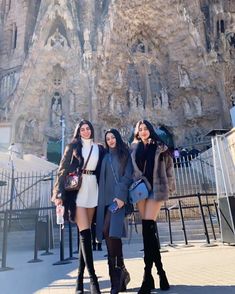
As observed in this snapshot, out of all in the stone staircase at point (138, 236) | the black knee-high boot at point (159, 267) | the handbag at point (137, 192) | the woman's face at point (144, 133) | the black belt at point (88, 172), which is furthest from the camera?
the stone staircase at point (138, 236)

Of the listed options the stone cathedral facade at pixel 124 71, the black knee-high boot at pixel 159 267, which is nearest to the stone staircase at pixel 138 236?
the black knee-high boot at pixel 159 267

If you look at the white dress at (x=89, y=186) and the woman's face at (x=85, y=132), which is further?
the woman's face at (x=85, y=132)

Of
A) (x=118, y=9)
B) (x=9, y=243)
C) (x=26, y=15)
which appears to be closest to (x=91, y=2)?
(x=118, y=9)

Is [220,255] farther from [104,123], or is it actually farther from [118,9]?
[118,9]

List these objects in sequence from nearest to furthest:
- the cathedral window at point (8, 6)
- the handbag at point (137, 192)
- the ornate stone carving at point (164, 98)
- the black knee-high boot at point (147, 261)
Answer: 1. the black knee-high boot at point (147, 261)
2. the handbag at point (137, 192)
3. the ornate stone carving at point (164, 98)
4. the cathedral window at point (8, 6)

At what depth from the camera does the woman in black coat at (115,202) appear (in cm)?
281

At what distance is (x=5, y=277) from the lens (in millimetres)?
4086

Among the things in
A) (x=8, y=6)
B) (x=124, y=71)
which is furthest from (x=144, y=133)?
(x=8, y=6)

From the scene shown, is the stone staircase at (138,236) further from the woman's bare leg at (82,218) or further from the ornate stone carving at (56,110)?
the ornate stone carving at (56,110)

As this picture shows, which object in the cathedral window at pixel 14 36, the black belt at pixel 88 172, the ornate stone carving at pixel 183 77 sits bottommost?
the black belt at pixel 88 172

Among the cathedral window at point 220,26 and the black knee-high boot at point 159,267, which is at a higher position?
the cathedral window at point 220,26

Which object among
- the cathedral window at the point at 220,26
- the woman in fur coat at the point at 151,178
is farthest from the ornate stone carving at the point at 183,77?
the woman in fur coat at the point at 151,178

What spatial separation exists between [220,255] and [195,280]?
1.75m

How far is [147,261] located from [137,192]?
0.69 metres
